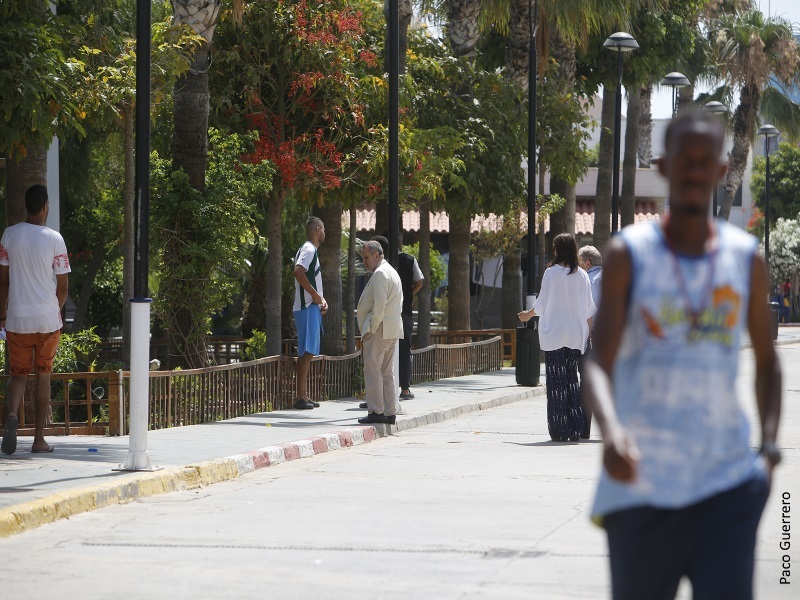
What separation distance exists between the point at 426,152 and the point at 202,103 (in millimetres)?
5162

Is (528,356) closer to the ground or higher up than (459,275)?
closer to the ground

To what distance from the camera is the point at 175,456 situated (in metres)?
11.1

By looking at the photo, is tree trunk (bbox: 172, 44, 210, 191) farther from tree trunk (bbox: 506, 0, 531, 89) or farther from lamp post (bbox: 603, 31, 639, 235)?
tree trunk (bbox: 506, 0, 531, 89)

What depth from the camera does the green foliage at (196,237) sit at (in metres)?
15.2

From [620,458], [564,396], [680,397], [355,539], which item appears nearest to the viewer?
[620,458]

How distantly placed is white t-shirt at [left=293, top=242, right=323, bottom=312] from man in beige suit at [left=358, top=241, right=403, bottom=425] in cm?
149

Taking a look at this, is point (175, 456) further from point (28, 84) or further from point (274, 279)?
point (274, 279)

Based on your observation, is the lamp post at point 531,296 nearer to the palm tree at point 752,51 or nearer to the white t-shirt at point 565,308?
the white t-shirt at point 565,308

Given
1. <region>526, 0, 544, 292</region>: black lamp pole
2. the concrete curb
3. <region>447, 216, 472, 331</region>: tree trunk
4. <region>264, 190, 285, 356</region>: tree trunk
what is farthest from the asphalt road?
<region>447, 216, 472, 331</region>: tree trunk

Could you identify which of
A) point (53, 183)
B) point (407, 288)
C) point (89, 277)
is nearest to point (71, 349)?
point (407, 288)

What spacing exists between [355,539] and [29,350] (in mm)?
4102

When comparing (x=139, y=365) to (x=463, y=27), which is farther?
(x=463, y=27)

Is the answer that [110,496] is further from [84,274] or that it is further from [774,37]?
[774,37]

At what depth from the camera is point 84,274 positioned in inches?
1166
